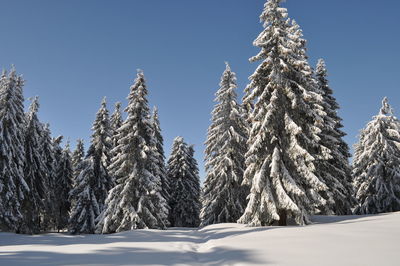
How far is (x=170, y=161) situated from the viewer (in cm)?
4231

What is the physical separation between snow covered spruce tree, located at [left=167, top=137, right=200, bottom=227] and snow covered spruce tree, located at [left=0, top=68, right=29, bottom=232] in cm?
1828

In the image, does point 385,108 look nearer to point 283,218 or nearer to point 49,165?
point 283,218

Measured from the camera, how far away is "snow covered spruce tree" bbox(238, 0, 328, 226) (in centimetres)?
1672

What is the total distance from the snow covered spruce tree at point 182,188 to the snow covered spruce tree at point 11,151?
18.3 meters

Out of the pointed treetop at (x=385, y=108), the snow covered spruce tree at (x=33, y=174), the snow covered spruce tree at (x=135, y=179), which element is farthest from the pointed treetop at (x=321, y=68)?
the snow covered spruce tree at (x=33, y=174)

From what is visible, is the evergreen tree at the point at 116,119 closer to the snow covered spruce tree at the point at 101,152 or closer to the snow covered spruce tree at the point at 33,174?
the snow covered spruce tree at the point at 101,152

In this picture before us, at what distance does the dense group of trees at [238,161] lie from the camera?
1766 cm

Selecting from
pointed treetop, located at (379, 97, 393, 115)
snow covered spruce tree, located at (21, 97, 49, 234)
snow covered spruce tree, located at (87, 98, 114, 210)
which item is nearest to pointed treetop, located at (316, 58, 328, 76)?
pointed treetop, located at (379, 97, 393, 115)

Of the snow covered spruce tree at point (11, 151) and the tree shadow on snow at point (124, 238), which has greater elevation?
the snow covered spruce tree at point (11, 151)

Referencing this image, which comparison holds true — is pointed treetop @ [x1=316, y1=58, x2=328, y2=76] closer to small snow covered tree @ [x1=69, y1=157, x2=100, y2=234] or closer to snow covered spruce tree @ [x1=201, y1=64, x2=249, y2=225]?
snow covered spruce tree @ [x1=201, y1=64, x2=249, y2=225]

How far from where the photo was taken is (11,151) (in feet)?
80.8

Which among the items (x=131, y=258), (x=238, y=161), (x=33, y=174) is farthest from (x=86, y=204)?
(x=131, y=258)

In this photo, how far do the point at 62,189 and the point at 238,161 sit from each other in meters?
24.6

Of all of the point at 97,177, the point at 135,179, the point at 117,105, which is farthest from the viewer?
the point at 117,105
